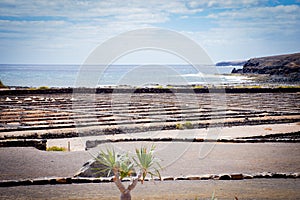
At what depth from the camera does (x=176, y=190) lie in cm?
572

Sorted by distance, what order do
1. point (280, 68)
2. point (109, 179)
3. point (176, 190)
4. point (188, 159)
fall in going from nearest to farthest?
point (176, 190)
point (109, 179)
point (188, 159)
point (280, 68)

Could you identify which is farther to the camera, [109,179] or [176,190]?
[109,179]

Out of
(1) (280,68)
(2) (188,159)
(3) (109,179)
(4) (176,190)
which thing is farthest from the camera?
(1) (280,68)

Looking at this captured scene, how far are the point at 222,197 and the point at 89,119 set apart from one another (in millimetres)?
10227

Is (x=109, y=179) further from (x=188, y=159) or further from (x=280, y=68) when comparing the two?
(x=280, y=68)

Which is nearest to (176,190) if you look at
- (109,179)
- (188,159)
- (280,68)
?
(109,179)

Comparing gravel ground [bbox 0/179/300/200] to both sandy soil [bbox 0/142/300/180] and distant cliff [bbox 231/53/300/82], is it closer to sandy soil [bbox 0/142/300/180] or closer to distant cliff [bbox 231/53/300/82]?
sandy soil [bbox 0/142/300/180]

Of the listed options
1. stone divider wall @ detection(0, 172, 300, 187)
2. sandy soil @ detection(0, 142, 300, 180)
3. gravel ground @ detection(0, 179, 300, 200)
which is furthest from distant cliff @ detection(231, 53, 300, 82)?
gravel ground @ detection(0, 179, 300, 200)

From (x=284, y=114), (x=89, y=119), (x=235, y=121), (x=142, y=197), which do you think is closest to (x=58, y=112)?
(x=89, y=119)

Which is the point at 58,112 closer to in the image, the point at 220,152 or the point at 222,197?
the point at 220,152

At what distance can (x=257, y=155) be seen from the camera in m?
8.20

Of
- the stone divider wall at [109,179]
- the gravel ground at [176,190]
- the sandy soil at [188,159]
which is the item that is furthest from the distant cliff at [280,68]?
the gravel ground at [176,190]

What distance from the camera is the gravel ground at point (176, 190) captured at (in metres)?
5.40

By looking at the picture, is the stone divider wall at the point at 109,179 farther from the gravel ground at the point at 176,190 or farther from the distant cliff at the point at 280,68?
the distant cliff at the point at 280,68
